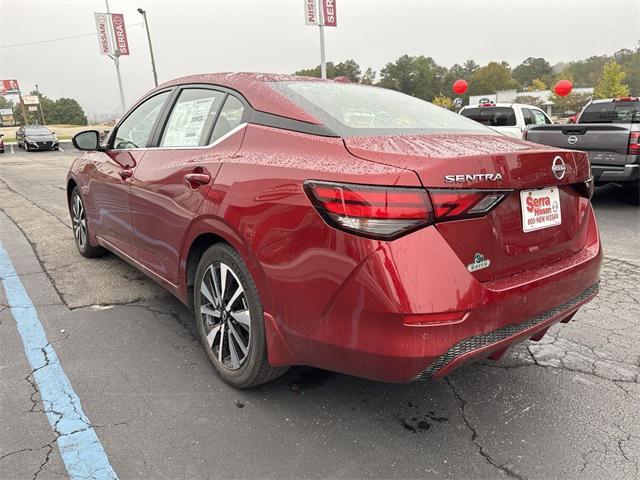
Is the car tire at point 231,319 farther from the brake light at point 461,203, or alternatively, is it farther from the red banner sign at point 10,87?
the red banner sign at point 10,87

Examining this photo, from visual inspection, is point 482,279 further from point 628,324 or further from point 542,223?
point 628,324

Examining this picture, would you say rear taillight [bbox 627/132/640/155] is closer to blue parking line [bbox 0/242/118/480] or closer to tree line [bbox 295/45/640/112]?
blue parking line [bbox 0/242/118/480]

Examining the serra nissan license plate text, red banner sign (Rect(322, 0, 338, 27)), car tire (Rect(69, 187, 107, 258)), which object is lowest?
car tire (Rect(69, 187, 107, 258))

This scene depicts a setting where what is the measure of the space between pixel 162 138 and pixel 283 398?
1887 mm

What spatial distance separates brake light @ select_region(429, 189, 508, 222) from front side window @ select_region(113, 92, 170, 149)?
2.36 metres

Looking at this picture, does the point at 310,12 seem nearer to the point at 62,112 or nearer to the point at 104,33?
the point at 104,33

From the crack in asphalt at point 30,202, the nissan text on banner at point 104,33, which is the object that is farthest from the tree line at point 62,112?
the crack in asphalt at point 30,202

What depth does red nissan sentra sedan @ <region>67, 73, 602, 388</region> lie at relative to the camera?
5.90 feet

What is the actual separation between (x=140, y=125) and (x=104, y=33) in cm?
3630

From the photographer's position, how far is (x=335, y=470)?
80.0 inches

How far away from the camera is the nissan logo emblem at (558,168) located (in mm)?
2166

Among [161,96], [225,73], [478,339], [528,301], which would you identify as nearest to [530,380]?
[528,301]

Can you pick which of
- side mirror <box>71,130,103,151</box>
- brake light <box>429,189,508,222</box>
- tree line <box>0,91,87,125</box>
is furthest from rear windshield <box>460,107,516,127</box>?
tree line <box>0,91,87,125</box>

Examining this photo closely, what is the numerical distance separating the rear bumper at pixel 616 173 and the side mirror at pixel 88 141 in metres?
6.47
